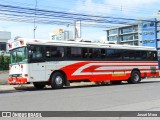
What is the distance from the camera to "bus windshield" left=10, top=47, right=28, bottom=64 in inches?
871

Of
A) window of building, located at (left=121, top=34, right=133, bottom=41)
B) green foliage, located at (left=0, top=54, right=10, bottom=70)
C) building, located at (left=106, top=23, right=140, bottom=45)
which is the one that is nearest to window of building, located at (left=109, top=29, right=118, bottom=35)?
building, located at (left=106, top=23, right=140, bottom=45)

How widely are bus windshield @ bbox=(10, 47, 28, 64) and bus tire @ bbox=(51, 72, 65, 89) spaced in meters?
2.21

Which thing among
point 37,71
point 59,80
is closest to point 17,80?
point 37,71

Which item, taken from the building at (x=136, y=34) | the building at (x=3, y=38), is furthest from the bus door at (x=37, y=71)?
the building at (x=136, y=34)

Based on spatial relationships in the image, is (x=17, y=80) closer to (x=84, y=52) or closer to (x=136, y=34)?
(x=84, y=52)

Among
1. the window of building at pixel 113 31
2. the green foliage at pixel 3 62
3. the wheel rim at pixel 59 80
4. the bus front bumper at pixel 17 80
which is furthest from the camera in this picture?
the window of building at pixel 113 31

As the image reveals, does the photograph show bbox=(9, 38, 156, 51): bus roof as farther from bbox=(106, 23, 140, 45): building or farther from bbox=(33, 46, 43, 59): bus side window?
bbox=(106, 23, 140, 45): building

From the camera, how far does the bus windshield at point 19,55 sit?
72.6 feet

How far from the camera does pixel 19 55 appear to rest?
22.9 m

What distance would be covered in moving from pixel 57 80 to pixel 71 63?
158 cm

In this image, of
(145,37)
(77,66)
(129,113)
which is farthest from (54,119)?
(145,37)

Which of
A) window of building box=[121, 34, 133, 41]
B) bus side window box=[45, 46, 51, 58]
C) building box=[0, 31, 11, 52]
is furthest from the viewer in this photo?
window of building box=[121, 34, 133, 41]

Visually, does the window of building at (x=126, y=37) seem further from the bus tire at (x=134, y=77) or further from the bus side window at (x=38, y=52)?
the bus side window at (x=38, y=52)

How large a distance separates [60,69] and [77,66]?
1.49 metres
